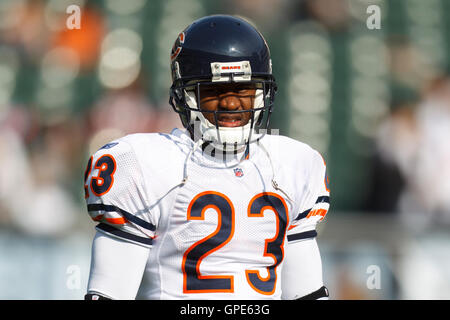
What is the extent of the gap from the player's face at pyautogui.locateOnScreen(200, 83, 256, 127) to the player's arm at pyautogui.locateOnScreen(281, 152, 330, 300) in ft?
0.93

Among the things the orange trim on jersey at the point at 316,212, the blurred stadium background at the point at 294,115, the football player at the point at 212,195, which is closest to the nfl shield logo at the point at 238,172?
the football player at the point at 212,195

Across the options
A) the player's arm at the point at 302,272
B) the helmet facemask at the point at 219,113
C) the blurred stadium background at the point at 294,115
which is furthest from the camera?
the blurred stadium background at the point at 294,115

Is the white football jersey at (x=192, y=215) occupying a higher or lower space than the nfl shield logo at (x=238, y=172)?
lower

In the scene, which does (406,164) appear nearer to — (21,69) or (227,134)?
(21,69)

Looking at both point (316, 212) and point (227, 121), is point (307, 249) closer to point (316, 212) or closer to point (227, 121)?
point (316, 212)

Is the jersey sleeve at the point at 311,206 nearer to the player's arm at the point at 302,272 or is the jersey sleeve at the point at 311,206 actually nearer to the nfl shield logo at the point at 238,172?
the player's arm at the point at 302,272

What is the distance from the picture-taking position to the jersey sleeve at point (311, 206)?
2389 millimetres

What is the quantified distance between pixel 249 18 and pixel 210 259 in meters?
5.05

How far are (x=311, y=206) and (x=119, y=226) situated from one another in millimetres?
611

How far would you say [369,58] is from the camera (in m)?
7.15

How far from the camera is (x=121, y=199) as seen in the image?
2.20 meters

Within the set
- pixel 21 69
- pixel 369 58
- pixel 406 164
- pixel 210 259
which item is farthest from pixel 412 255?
pixel 21 69

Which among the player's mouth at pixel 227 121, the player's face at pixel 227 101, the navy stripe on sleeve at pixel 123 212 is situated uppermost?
the player's face at pixel 227 101

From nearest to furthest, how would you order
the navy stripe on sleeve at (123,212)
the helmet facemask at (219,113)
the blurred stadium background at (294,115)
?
the navy stripe on sleeve at (123,212) < the helmet facemask at (219,113) < the blurred stadium background at (294,115)
